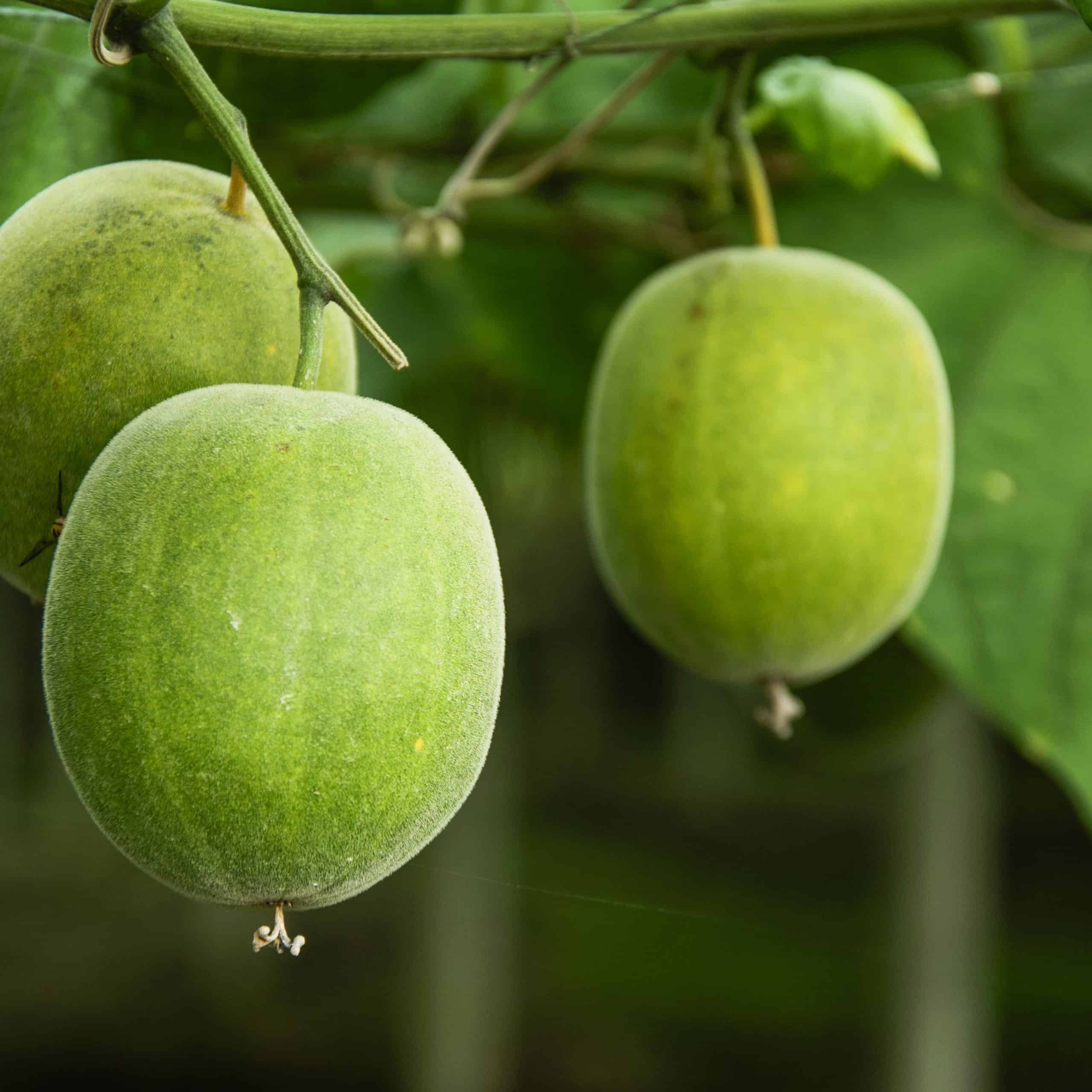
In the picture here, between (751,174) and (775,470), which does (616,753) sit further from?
(775,470)

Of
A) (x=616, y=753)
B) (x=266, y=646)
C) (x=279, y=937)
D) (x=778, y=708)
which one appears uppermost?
(x=266, y=646)

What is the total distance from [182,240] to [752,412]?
1.27 feet

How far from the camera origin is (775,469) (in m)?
0.89

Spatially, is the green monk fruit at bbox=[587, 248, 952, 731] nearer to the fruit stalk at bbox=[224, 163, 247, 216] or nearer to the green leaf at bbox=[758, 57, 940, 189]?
the green leaf at bbox=[758, 57, 940, 189]

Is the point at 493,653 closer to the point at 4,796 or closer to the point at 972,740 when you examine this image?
the point at 972,740

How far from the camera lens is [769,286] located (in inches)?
37.2

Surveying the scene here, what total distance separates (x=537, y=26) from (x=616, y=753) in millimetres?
7562

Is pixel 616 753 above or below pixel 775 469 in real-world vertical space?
below

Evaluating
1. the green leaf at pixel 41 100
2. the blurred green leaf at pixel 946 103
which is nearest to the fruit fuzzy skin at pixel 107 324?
the green leaf at pixel 41 100

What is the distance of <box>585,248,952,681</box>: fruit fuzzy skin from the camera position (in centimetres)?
90

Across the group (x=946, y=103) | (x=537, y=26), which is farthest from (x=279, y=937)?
(x=946, y=103)

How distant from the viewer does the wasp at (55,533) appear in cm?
62

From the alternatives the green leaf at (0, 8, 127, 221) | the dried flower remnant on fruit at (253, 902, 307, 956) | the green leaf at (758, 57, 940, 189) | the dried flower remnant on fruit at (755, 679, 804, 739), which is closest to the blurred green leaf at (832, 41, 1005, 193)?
the green leaf at (758, 57, 940, 189)

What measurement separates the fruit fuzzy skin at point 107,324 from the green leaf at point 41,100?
0.17m
